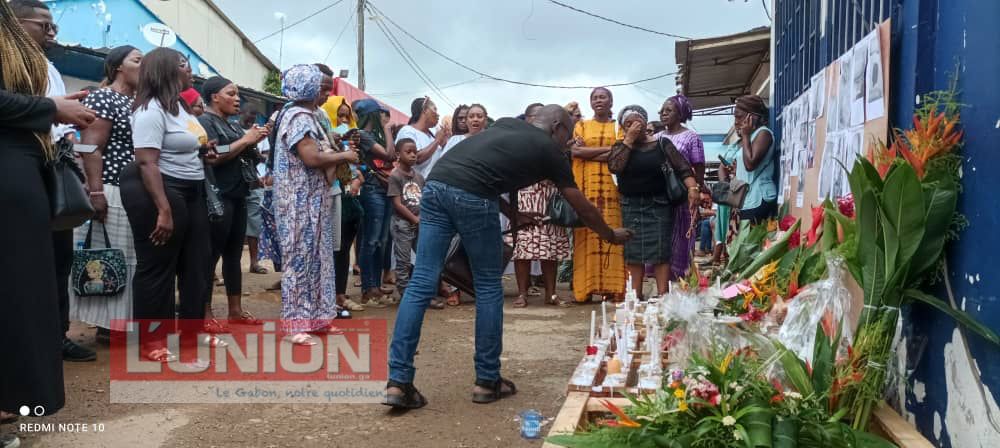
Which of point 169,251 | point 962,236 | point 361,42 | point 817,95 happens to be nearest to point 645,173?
point 817,95

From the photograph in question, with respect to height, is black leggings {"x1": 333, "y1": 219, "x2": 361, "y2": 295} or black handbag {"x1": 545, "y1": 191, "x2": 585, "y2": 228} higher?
black handbag {"x1": 545, "y1": 191, "x2": 585, "y2": 228}

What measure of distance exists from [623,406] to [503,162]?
62.2 inches

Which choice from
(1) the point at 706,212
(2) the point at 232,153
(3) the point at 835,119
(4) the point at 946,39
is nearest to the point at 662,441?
(4) the point at 946,39

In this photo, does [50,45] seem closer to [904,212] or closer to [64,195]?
[64,195]

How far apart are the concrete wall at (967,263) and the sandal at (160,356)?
376cm

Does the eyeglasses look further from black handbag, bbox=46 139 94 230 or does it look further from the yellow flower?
the yellow flower

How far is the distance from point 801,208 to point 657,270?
1890 millimetres

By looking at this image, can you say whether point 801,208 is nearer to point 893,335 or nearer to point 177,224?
point 893,335

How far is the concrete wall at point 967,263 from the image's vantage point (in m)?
2.14

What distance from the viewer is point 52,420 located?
3574 mm

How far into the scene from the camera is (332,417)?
3744mm

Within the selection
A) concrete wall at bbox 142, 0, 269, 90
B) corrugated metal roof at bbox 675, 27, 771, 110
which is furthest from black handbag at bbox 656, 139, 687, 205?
concrete wall at bbox 142, 0, 269, 90

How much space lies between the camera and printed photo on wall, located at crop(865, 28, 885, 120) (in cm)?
310

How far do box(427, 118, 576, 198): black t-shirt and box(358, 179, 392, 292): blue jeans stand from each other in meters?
3.26
